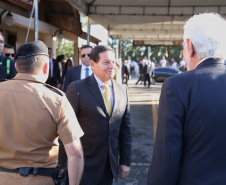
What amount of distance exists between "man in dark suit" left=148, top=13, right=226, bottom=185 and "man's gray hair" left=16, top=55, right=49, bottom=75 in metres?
0.85

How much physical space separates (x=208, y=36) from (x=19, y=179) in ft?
4.71

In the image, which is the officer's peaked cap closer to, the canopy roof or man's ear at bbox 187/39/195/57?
man's ear at bbox 187/39/195/57

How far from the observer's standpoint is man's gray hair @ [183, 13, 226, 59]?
1.60 metres

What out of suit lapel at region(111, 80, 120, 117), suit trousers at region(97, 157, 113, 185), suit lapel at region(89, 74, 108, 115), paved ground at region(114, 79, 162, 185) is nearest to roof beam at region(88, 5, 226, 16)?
paved ground at region(114, 79, 162, 185)

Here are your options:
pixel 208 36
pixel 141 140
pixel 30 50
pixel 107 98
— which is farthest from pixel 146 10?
pixel 208 36

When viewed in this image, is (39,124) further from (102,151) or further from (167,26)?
(167,26)

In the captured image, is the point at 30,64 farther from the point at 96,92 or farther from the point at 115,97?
the point at 115,97

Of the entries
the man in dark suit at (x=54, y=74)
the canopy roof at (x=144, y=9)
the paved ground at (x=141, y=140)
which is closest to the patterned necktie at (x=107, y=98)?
the paved ground at (x=141, y=140)

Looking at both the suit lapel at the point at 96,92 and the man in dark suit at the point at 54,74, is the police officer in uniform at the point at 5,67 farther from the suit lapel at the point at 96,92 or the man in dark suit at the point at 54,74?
the man in dark suit at the point at 54,74

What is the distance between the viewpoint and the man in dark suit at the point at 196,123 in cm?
151

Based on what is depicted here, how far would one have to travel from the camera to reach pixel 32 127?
181 centimetres

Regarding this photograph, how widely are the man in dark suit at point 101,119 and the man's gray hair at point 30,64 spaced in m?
0.78

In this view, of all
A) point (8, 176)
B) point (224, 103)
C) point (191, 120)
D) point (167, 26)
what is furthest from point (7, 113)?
point (167, 26)

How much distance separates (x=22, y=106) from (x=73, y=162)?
49 cm
